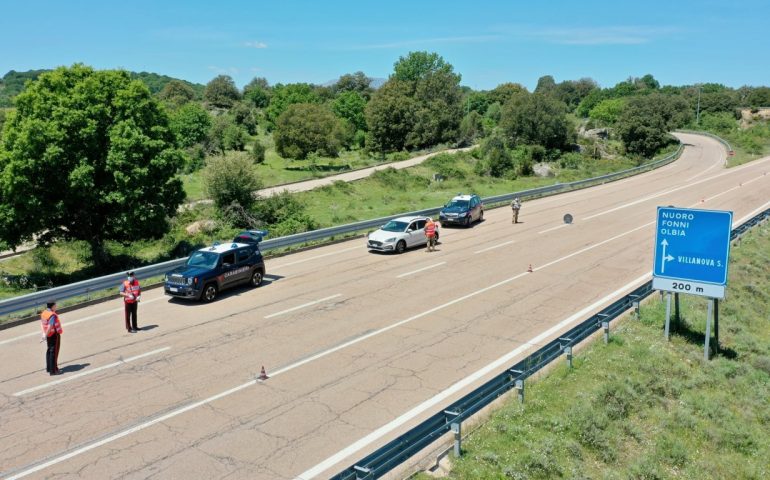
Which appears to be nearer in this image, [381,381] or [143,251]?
[381,381]

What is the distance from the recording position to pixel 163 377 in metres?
13.3

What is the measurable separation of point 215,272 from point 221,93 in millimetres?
139714

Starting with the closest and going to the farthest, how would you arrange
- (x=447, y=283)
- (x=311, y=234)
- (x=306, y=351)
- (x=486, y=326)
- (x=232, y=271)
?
(x=306, y=351) → (x=486, y=326) → (x=232, y=271) → (x=447, y=283) → (x=311, y=234)

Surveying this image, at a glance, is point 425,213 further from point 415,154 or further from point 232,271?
point 415,154

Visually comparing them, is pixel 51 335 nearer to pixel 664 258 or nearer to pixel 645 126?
pixel 664 258

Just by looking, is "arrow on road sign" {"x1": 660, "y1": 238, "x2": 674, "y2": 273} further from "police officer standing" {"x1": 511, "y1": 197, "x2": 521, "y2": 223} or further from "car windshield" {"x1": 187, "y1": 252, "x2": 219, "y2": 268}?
"police officer standing" {"x1": 511, "y1": 197, "x2": 521, "y2": 223}

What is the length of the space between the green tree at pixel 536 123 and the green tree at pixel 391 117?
1270 centimetres

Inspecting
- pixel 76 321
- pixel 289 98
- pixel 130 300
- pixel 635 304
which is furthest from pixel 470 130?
pixel 130 300

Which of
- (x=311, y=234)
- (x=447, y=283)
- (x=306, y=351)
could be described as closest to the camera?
(x=306, y=351)

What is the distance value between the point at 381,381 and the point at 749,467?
724 centimetres

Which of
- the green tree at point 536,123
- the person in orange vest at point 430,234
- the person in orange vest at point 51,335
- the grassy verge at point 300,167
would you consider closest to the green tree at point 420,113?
the grassy verge at point 300,167

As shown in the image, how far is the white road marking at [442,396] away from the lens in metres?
9.66

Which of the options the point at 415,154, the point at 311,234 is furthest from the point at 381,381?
the point at 415,154

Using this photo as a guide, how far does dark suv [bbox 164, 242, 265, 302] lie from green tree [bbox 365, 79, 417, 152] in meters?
58.8
